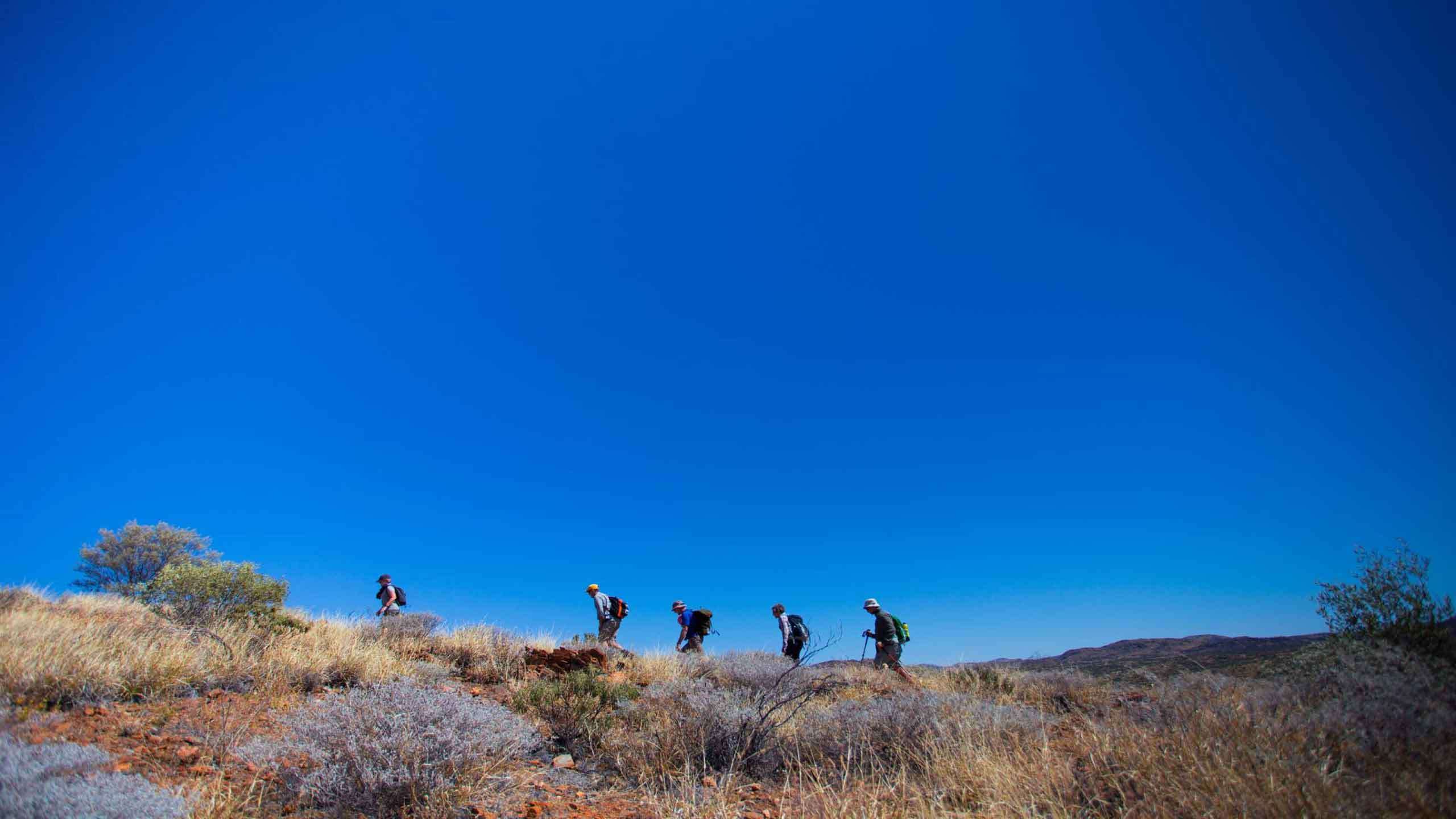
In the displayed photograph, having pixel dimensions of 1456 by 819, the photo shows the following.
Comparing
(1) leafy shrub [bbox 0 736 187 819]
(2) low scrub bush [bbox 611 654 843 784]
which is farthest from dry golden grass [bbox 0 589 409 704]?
(2) low scrub bush [bbox 611 654 843 784]

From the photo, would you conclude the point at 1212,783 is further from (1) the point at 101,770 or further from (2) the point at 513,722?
(1) the point at 101,770

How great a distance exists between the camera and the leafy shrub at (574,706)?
658 cm

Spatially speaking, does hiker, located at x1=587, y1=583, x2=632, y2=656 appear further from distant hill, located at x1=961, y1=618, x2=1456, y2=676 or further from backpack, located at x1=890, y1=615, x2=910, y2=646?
distant hill, located at x1=961, y1=618, x2=1456, y2=676

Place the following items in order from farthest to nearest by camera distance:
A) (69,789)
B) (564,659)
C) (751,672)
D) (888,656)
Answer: (888,656), (751,672), (564,659), (69,789)

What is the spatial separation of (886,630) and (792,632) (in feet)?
7.24

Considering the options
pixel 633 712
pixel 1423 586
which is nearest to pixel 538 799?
pixel 633 712

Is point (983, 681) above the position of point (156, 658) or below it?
below

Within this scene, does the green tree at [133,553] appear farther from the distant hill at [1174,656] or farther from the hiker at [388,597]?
the distant hill at [1174,656]

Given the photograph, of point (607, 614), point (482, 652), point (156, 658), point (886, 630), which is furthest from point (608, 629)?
point (156, 658)

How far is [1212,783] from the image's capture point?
3242mm

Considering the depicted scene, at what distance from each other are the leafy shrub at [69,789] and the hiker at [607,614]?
10320mm

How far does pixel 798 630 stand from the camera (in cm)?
1430

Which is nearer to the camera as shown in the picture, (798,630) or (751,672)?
(751,672)

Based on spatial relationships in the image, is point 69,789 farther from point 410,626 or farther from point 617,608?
point 617,608
